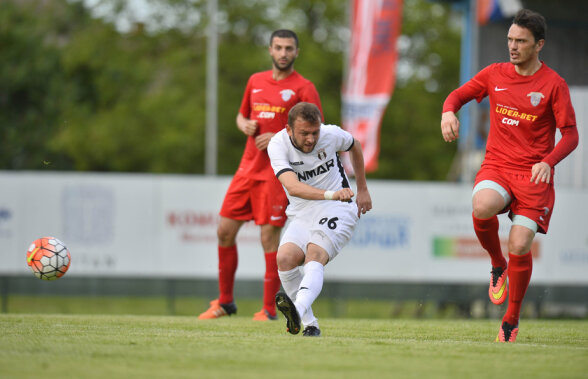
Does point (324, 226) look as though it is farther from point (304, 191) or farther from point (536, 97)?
point (536, 97)

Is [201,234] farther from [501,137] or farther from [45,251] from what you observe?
[501,137]

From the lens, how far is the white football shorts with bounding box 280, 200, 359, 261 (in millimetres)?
6977

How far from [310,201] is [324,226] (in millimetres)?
266

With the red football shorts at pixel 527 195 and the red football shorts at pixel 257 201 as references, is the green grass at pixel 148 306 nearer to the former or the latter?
the red football shorts at pixel 257 201

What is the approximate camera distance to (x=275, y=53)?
8.50 meters

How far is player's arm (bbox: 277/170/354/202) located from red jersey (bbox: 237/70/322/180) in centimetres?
167

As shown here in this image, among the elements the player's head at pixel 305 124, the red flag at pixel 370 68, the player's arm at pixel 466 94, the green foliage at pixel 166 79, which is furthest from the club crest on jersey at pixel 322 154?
the green foliage at pixel 166 79

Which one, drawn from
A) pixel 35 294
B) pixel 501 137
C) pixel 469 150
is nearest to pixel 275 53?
pixel 501 137

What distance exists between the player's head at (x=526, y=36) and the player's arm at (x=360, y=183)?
141 cm

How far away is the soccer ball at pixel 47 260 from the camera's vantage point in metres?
8.01

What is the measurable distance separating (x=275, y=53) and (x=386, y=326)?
271cm

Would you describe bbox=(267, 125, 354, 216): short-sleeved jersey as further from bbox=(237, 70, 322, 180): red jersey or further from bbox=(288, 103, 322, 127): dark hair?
bbox=(237, 70, 322, 180): red jersey

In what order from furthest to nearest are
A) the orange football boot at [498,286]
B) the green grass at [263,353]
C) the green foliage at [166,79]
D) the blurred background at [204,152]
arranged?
the green foliage at [166,79], the blurred background at [204,152], the orange football boot at [498,286], the green grass at [263,353]

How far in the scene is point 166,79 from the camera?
3102 cm
